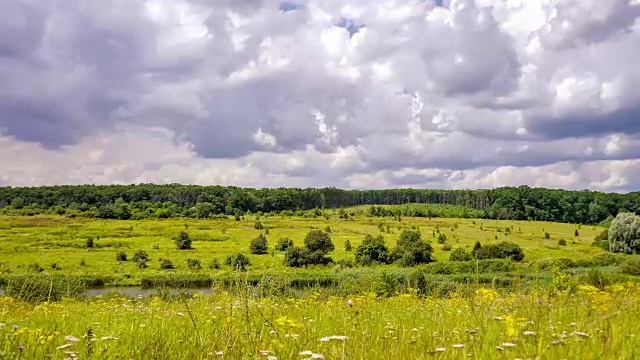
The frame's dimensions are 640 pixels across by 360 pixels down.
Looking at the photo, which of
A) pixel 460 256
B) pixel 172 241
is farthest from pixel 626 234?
pixel 172 241

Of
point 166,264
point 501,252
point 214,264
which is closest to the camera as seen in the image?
point 166,264

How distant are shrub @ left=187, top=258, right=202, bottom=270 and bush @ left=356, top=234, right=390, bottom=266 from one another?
28.1 meters

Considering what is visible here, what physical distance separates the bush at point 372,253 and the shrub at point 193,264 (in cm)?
2813

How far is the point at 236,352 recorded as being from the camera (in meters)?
3.77

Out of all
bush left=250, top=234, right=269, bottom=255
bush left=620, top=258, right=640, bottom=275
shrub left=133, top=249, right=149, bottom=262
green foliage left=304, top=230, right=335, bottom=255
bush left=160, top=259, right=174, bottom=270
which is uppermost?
bush left=620, top=258, right=640, bottom=275

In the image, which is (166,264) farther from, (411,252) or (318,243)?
(411,252)

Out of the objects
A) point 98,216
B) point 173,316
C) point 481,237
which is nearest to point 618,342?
point 173,316

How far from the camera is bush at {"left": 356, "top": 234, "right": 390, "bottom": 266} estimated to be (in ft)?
287

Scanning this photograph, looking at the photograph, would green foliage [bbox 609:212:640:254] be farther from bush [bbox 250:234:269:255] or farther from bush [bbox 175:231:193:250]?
bush [bbox 175:231:193:250]

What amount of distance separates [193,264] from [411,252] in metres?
38.1

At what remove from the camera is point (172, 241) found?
114 metres

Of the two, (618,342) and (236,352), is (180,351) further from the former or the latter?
(618,342)

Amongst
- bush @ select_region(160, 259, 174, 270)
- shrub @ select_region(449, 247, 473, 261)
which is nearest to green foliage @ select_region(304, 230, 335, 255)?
shrub @ select_region(449, 247, 473, 261)

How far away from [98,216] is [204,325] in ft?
580
